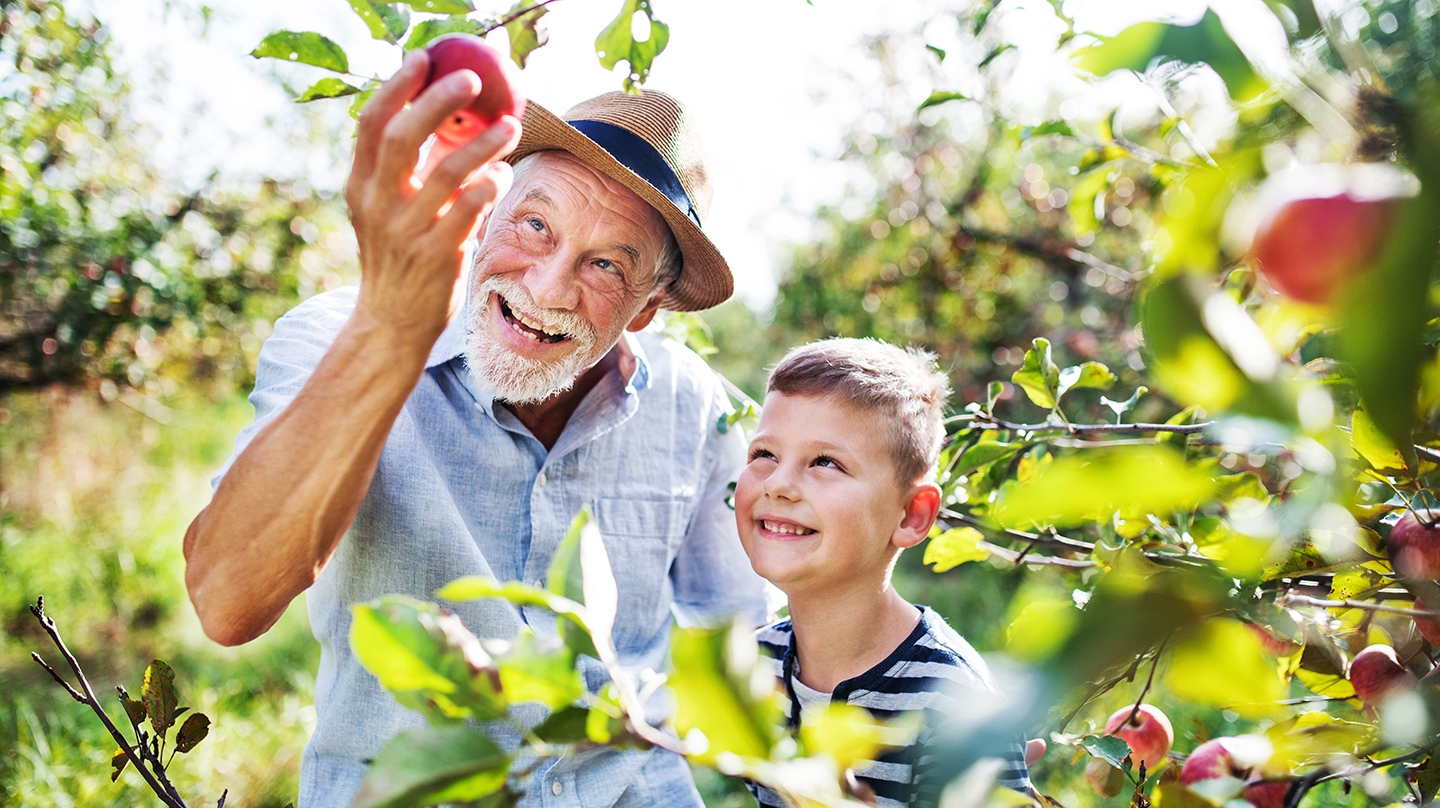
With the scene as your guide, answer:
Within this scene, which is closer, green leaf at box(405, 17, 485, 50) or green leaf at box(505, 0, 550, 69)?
green leaf at box(405, 17, 485, 50)

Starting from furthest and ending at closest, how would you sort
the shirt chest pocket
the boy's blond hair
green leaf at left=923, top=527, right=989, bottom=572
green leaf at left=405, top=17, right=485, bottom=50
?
1. the shirt chest pocket
2. the boy's blond hair
3. green leaf at left=923, top=527, right=989, bottom=572
4. green leaf at left=405, top=17, right=485, bottom=50

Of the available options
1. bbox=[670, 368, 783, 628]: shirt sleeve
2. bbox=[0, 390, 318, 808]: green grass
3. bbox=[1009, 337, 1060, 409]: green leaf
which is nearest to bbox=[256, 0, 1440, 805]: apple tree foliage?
bbox=[1009, 337, 1060, 409]: green leaf

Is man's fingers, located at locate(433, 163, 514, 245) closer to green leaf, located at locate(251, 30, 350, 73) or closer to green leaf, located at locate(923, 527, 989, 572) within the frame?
green leaf, located at locate(251, 30, 350, 73)

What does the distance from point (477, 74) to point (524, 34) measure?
1.73ft

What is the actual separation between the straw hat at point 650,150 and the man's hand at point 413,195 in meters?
0.76

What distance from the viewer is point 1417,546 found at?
820mm

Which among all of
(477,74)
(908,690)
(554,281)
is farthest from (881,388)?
(477,74)

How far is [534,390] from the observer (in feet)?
5.25

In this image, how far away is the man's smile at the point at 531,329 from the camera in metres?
1.58

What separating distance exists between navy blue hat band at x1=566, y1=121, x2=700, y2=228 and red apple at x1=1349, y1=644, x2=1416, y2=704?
126 cm

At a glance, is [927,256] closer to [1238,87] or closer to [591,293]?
[591,293]

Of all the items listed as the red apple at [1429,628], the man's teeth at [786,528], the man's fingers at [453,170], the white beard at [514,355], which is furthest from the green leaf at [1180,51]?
the white beard at [514,355]

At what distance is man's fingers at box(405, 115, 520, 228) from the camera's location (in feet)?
2.52

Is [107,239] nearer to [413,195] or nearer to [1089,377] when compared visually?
[413,195]
